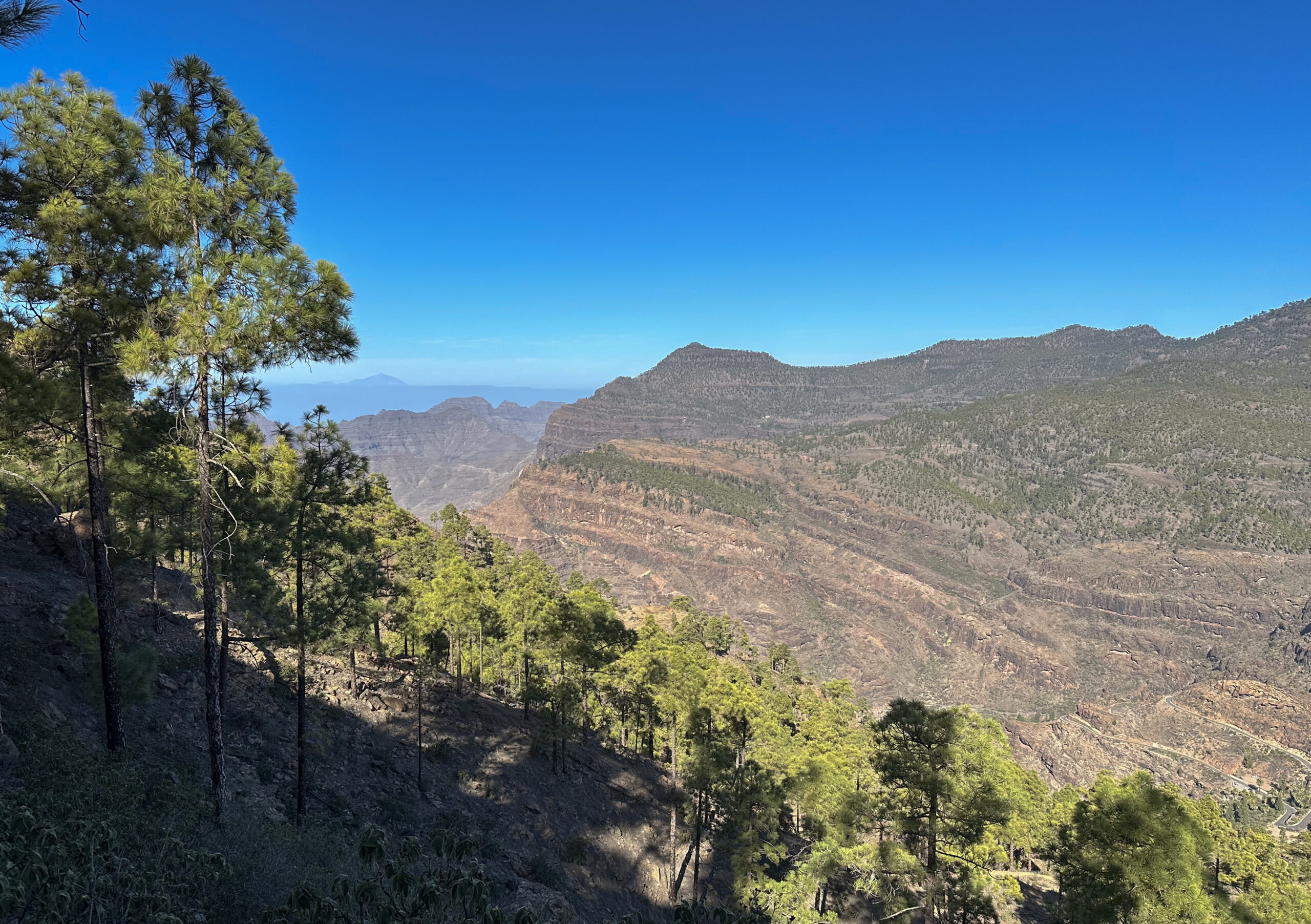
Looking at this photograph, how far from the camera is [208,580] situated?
10492 mm

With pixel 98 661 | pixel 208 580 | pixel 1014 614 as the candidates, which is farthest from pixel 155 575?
pixel 1014 614

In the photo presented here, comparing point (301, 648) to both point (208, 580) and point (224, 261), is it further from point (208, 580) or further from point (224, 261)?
point (224, 261)

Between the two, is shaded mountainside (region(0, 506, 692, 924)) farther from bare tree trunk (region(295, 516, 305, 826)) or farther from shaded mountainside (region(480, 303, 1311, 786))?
shaded mountainside (region(480, 303, 1311, 786))

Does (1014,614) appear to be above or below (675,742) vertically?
below

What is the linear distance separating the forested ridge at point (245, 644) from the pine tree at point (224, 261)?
41 mm

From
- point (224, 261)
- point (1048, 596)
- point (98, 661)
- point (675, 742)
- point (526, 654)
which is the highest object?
point (224, 261)

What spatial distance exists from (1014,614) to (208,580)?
190262 mm

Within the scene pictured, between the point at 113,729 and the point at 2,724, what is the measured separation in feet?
5.86

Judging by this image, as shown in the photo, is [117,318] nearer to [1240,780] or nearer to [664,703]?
[664,703]

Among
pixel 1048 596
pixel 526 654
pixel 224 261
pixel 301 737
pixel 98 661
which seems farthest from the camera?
pixel 1048 596

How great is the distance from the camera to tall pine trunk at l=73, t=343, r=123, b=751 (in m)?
10.9

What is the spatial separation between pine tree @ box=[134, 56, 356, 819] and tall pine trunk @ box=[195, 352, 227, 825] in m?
0.06

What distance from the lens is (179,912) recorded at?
5.64m

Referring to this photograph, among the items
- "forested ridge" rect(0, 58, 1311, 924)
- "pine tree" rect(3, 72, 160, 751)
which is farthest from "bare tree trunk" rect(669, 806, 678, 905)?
"pine tree" rect(3, 72, 160, 751)
